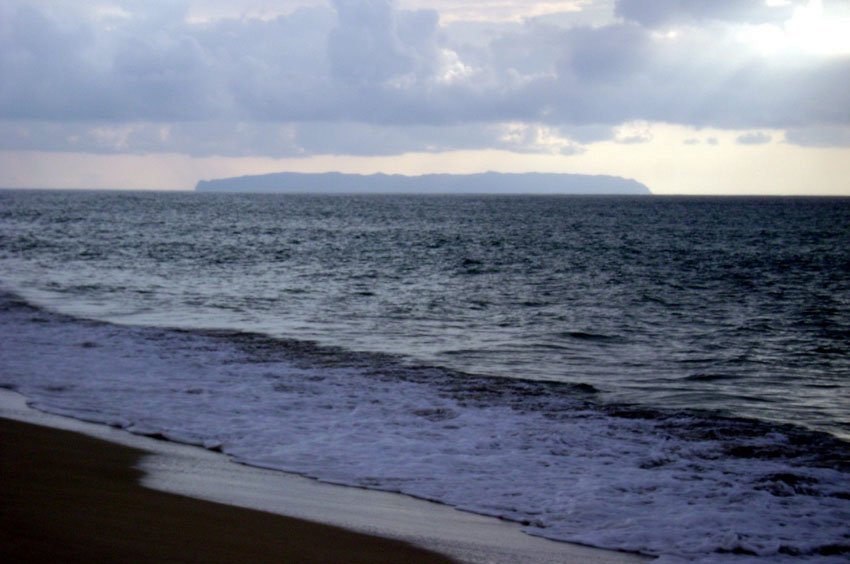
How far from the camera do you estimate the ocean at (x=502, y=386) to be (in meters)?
7.37

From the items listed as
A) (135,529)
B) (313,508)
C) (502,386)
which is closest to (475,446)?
(313,508)

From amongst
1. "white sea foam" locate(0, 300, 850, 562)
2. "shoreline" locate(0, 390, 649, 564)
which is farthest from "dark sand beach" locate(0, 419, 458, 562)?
"white sea foam" locate(0, 300, 850, 562)

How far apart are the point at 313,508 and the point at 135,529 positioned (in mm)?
1530

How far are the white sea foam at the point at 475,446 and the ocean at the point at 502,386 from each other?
35 mm

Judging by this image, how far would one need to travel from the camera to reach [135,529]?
575cm

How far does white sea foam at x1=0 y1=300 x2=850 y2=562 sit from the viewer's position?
22.3 ft

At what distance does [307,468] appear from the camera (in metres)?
8.03

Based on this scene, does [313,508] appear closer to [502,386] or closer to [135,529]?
[135,529]

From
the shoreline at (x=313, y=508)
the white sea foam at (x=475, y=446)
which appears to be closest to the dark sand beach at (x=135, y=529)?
the shoreline at (x=313, y=508)

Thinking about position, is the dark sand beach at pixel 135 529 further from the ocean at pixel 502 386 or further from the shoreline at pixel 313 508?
the ocean at pixel 502 386

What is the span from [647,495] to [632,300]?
1979 centimetres

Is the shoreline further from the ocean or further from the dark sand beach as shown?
the ocean

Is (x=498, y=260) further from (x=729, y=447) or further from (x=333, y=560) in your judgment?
(x=333, y=560)

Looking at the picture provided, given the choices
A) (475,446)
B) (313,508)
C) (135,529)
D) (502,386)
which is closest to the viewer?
(135,529)
